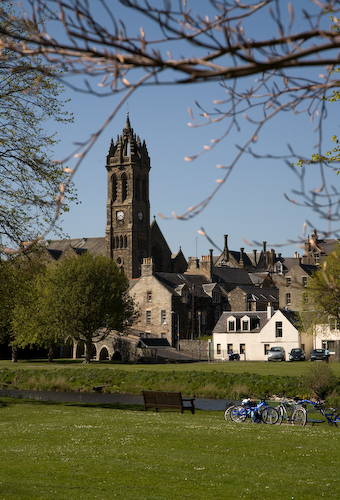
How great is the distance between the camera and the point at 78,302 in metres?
72.4

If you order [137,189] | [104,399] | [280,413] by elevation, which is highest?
[137,189]

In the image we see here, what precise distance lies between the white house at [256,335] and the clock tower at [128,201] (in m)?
48.0

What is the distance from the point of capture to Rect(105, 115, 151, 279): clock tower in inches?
5133

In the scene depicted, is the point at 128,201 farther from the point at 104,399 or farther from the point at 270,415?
the point at 270,415

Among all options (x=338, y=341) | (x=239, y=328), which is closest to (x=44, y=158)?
(x=338, y=341)

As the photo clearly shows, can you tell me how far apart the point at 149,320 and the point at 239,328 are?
53.0ft

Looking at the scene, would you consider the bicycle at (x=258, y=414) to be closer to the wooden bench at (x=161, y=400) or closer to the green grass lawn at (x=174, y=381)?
the wooden bench at (x=161, y=400)

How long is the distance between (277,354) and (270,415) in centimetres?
5214

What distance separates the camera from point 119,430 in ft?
57.3

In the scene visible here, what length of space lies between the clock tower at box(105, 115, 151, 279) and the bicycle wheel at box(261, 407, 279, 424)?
10699 centimetres

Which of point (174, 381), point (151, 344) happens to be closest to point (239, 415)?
point (174, 381)

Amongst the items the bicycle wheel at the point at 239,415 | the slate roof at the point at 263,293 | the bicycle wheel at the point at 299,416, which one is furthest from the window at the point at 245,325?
the bicycle wheel at the point at 239,415

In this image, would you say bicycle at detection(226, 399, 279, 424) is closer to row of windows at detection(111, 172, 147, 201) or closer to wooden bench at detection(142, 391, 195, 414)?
wooden bench at detection(142, 391, 195, 414)

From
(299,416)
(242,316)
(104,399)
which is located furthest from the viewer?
(242,316)
